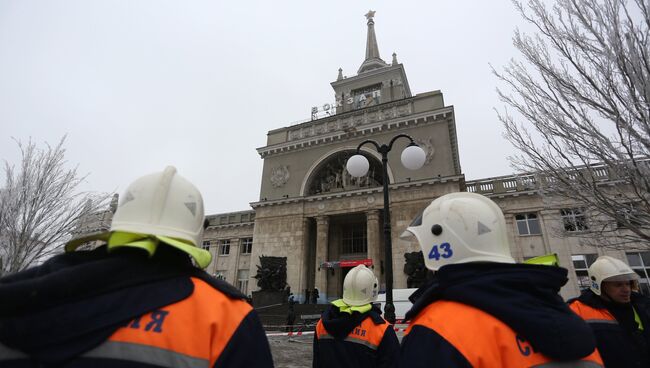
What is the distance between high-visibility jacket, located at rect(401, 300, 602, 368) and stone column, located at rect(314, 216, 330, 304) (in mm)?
22785

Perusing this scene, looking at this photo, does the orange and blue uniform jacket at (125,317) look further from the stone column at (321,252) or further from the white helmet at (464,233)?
the stone column at (321,252)

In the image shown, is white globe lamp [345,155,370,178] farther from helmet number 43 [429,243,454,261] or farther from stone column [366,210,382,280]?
stone column [366,210,382,280]

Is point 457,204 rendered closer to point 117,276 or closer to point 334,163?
point 117,276

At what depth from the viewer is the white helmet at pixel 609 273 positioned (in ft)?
11.4

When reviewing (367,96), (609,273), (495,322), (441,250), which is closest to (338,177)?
(367,96)

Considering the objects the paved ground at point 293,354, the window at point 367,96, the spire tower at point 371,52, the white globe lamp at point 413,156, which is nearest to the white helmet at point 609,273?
the white globe lamp at point 413,156

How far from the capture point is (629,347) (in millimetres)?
3195

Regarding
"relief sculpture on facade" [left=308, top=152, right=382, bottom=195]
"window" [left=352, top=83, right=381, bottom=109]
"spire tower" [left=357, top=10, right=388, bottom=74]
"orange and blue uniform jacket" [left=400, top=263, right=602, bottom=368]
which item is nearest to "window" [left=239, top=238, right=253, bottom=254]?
"relief sculpture on facade" [left=308, top=152, right=382, bottom=195]

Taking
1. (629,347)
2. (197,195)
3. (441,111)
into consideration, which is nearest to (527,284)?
(197,195)

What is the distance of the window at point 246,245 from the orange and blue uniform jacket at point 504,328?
3169 cm

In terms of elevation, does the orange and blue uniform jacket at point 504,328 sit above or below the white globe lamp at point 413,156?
below

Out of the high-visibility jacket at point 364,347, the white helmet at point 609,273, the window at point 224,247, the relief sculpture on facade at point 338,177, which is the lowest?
the high-visibility jacket at point 364,347

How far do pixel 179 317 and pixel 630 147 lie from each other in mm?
7301

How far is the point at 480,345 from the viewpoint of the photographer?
1390 millimetres
